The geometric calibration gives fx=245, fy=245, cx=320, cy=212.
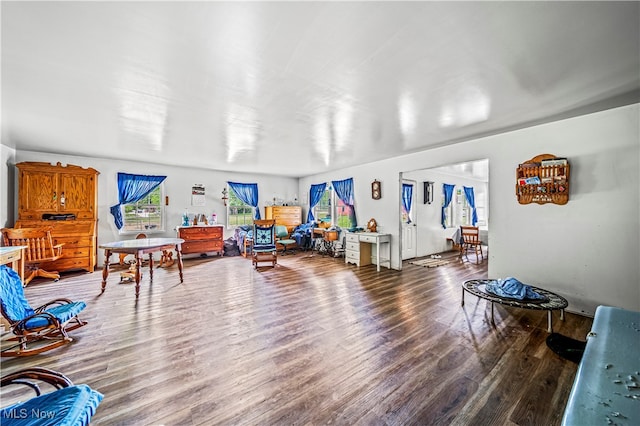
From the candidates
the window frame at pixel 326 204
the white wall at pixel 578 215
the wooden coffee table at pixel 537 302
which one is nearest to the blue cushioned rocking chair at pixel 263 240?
the window frame at pixel 326 204

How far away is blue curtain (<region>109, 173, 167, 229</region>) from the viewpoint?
567 cm

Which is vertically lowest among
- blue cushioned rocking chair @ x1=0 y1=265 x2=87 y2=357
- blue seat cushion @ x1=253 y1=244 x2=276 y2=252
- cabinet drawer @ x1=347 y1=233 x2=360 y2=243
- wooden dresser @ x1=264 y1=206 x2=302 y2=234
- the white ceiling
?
blue cushioned rocking chair @ x1=0 y1=265 x2=87 y2=357

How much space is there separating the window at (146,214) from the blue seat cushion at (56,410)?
567cm

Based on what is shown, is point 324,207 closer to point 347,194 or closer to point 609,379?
point 347,194

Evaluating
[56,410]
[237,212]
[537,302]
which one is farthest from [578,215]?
[237,212]

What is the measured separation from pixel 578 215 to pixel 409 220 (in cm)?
362

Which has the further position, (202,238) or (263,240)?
(202,238)

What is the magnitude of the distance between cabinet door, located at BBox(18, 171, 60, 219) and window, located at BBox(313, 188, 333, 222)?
5941mm

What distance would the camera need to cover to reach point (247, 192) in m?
7.62

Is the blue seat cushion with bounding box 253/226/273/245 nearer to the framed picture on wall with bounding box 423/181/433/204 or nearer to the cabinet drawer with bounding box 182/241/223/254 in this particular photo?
the cabinet drawer with bounding box 182/241/223/254

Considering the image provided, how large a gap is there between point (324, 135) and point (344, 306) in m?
2.49

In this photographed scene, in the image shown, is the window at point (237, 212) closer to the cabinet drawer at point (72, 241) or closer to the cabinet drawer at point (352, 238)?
the cabinet drawer at point (72, 241)

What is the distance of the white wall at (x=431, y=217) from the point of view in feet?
21.8

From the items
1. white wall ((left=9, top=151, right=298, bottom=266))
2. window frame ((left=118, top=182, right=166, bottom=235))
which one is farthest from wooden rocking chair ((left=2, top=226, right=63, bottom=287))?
window frame ((left=118, top=182, right=166, bottom=235))
